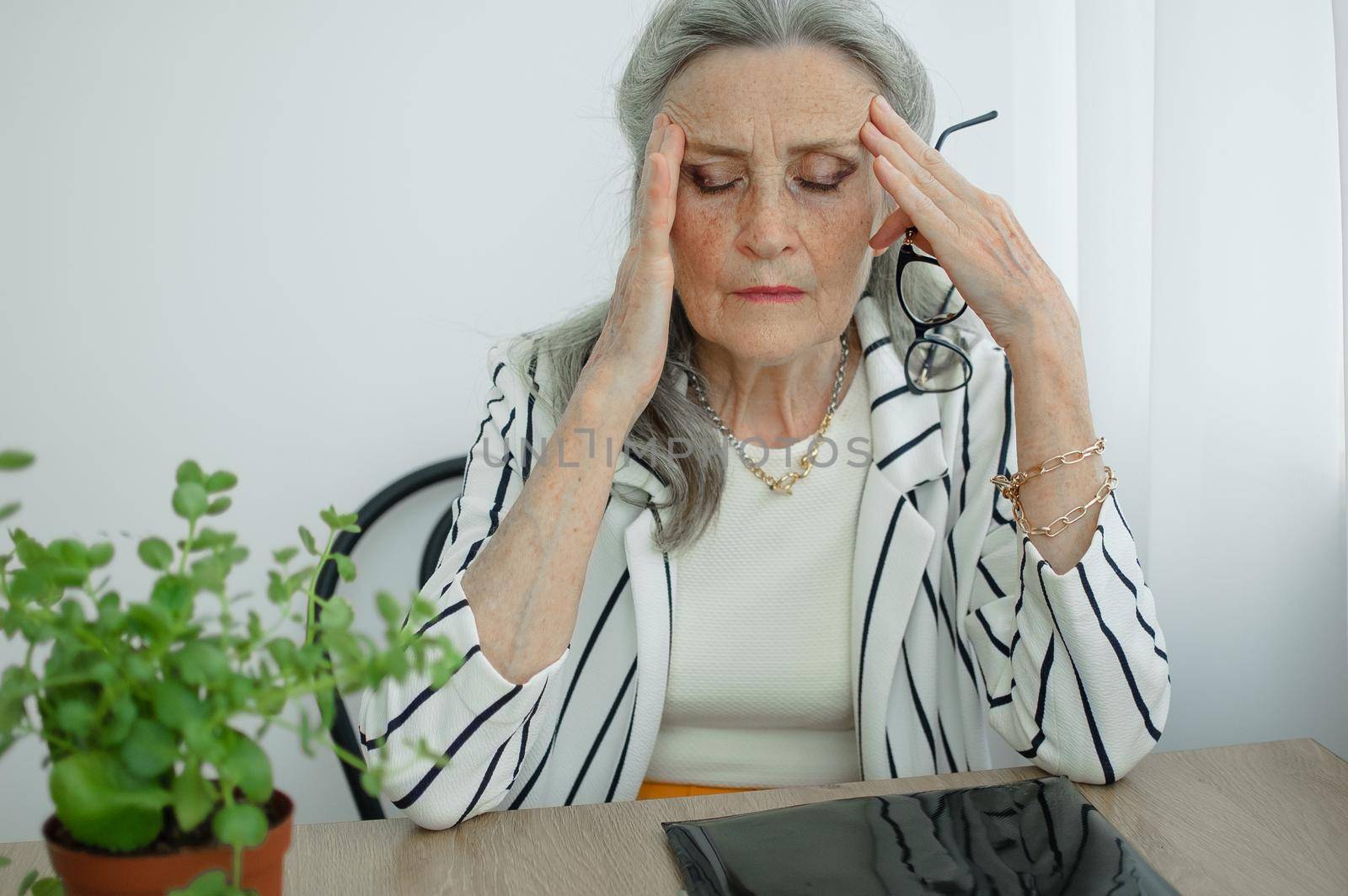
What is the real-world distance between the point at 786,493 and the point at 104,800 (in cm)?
101

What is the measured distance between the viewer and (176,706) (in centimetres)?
49

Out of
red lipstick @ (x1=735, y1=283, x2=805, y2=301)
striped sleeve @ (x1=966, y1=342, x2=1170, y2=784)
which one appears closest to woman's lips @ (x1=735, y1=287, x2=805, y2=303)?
red lipstick @ (x1=735, y1=283, x2=805, y2=301)

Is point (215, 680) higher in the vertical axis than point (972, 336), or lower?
lower

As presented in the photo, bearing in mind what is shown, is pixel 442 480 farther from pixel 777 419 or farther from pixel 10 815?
pixel 10 815

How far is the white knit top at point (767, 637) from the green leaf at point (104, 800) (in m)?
0.88

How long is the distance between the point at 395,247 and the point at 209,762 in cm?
143

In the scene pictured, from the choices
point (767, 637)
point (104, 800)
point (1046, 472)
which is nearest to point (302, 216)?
point (767, 637)

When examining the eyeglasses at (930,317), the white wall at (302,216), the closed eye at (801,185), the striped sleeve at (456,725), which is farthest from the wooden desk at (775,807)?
the white wall at (302,216)

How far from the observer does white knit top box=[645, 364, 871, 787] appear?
1376 mm

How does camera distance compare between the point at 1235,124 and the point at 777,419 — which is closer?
the point at 1235,124

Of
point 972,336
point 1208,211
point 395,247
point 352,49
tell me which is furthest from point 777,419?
point 352,49

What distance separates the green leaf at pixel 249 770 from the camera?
1.59ft

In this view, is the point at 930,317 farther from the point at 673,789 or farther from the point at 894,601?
the point at 673,789

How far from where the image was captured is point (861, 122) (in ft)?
4.12
